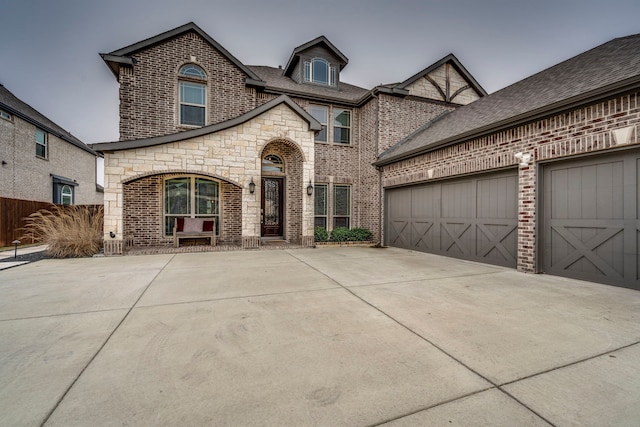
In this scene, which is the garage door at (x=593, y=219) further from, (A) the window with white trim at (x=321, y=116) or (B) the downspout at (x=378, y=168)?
(A) the window with white trim at (x=321, y=116)

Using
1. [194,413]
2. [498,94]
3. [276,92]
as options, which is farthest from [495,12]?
[194,413]

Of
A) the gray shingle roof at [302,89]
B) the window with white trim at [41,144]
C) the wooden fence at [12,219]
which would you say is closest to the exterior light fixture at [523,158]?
the gray shingle roof at [302,89]

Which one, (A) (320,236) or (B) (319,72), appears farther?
(B) (319,72)

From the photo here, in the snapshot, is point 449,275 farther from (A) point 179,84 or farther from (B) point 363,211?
(A) point 179,84

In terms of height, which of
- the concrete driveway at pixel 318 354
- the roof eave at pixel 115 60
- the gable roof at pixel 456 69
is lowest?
the concrete driveway at pixel 318 354

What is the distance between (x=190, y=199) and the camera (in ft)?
31.3

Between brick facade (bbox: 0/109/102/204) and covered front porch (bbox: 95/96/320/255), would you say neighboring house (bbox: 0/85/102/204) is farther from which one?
covered front porch (bbox: 95/96/320/255)

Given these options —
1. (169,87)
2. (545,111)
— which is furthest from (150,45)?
(545,111)

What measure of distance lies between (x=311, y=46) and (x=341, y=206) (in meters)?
7.35

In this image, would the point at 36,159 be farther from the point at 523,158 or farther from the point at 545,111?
the point at 545,111

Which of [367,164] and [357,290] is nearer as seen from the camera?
[357,290]

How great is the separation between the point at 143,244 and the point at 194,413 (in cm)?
915

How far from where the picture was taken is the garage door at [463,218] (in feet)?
20.4

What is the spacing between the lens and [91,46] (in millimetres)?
11758
